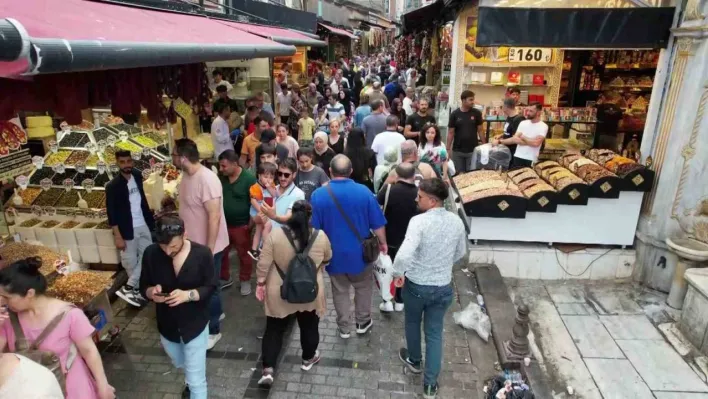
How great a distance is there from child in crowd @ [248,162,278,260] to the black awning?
10.8 feet

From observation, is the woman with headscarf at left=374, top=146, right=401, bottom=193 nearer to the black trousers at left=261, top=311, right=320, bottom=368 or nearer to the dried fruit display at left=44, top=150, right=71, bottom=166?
the black trousers at left=261, top=311, right=320, bottom=368

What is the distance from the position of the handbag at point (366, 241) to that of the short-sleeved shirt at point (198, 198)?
106 cm

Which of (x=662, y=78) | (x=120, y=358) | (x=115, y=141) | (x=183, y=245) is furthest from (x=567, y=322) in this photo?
(x=115, y=141)

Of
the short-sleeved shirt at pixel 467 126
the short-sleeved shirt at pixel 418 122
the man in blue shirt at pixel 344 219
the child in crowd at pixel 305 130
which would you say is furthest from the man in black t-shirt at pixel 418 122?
the man in blue shirt at pixel 344 219

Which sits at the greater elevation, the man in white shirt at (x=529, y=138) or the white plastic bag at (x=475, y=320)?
the man in white shirt at (x=529, y=138)

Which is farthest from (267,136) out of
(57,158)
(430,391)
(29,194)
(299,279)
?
(430,391)

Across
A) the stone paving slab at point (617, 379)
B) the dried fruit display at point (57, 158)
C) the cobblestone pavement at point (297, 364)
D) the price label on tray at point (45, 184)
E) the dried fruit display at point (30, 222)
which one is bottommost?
the stone paving slab at point (617, 379)

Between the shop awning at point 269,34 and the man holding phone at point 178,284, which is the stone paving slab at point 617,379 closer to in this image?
the man holding phone at point 178,284

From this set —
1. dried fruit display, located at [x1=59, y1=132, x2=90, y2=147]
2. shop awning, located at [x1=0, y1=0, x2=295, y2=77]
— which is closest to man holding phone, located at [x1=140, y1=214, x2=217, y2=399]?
shop awning, located at [x1=0, y1=0, x2=295, y2=77]

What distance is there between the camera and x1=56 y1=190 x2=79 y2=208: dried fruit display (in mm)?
5680

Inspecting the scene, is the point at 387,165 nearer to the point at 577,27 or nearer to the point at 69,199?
the point at 577,27

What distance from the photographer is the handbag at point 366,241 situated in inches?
164

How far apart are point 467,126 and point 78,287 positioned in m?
6.10

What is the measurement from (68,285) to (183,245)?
1.68 m
